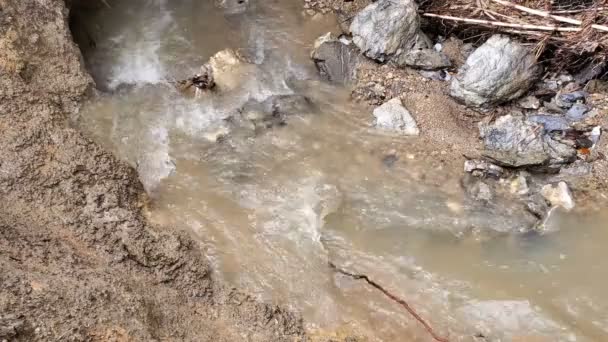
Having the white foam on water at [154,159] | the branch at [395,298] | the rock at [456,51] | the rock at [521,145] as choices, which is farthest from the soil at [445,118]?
the white foam on water at [154,159]

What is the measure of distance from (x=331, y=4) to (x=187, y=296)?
330 centimetres

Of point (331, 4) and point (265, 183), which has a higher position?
point (331, 4)

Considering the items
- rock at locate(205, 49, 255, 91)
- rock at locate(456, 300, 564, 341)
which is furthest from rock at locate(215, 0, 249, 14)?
rock at locate(456, 300, 564, 341)

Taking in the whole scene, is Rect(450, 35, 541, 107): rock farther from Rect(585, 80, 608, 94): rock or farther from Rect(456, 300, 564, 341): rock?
Rect(456, 300, 564, 341): rock

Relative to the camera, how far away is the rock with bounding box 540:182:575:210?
3.79 m

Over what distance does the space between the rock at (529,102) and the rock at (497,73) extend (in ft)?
0.23

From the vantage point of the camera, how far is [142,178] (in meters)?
3.76

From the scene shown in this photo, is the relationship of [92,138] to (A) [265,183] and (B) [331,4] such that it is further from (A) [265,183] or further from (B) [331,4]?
(B) [331,4]

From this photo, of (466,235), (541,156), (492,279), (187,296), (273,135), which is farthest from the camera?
(273,135)

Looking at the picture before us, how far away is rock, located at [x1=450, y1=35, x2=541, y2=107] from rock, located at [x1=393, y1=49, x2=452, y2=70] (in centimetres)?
28

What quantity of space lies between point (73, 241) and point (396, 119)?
2.54 meters

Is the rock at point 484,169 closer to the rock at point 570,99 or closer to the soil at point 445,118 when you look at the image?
the soil at point 445,118

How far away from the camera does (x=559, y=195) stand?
12.5 ft

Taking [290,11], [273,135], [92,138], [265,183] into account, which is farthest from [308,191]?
[290,11]
